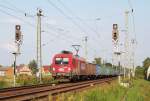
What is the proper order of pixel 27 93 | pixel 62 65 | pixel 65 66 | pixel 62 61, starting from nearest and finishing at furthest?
pixel 27 93 < pixel 65 66 < pixel 62 65 < pixel 62 61

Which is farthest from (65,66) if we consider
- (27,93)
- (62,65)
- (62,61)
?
(27,93)

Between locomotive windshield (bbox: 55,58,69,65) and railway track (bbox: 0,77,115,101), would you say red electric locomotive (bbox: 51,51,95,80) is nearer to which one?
locomotive windshield (bbox: 55,58,69,65)

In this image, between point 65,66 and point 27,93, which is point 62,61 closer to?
point 65,66

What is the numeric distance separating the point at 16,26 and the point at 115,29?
8224 mm

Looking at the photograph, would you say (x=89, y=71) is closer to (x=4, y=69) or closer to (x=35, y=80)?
(x=35, y=80)

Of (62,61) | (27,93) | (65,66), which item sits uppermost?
(62,61)

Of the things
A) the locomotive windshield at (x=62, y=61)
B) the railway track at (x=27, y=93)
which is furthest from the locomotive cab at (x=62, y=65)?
the railway track at (x=27, y=93)

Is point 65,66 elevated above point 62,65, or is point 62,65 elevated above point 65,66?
point 62,65

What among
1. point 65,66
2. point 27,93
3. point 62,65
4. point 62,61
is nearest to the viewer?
point 27,93

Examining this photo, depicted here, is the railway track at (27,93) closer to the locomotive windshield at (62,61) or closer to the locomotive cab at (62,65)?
the locomotive cab at (62,65)

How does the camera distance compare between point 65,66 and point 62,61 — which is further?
point 62,61

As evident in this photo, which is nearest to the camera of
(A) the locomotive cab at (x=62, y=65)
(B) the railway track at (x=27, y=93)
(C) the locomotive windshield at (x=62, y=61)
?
(B) the railway track at (x=27, y=93)

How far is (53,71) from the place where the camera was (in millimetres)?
44531

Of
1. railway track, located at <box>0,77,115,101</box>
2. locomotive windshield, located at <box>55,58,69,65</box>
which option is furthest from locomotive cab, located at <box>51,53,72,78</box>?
railway track, located at <box>0,77,115,101</box>
